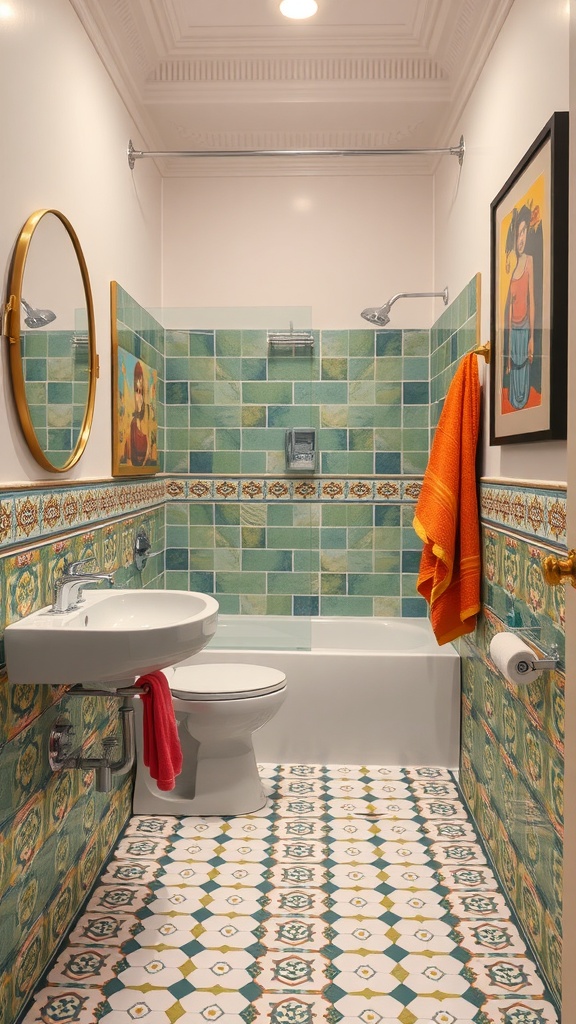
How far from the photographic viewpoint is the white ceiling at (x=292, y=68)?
2.59m

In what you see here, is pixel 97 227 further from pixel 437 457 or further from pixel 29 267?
pixel 437 457

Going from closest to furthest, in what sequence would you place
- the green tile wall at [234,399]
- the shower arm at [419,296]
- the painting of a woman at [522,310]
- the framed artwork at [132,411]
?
the painting of a woman at [522,310] → the framed artwork at [132,411] → the green tile wall at [234,399] → the shower arm at [419,296]

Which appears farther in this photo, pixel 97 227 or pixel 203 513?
pixel 203 513

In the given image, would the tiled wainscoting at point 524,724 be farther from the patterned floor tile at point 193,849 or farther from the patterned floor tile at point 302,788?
the patterned floor tile at point 193,849

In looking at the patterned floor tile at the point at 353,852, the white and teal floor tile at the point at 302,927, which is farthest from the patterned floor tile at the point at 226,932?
the patterned floor tile at the point at 353,852

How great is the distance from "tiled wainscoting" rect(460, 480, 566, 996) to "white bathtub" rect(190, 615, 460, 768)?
1.14 feet

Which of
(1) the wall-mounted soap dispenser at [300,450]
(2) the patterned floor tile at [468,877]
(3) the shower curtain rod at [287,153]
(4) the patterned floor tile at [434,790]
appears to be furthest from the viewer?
(1) the wall-mounted soap dispenser at [300,450]

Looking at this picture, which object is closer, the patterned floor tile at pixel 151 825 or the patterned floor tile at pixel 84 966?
the patterned floor tile at pixel 84 966

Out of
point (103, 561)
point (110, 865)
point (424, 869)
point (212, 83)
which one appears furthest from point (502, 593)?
point (212, 83)

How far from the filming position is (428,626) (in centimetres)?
352

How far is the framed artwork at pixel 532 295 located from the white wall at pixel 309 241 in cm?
139

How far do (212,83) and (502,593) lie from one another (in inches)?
86.8

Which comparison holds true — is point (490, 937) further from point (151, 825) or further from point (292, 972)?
point (151, 825)

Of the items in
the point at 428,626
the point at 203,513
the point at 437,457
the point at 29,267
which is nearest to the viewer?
the point at 29,267
